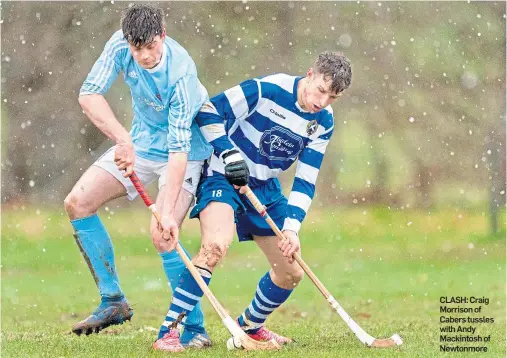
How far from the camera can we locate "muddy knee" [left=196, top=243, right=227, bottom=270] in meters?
4.96

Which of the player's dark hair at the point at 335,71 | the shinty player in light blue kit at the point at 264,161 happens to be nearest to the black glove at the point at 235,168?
the shinty player in light blue kit at the point at 264,161

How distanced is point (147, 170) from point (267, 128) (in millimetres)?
690

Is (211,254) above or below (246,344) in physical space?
above

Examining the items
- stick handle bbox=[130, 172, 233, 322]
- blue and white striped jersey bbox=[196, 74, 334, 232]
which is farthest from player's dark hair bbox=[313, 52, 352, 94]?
stick handle bbox=[130, 172, 233, 322]

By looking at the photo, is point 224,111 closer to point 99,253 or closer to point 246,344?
point 99,253

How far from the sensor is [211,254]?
Result: 196 inches

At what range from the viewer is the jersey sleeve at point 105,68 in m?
4.97

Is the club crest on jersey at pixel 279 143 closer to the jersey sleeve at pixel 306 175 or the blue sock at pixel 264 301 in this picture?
the jersey sleeve at pixel 306 175

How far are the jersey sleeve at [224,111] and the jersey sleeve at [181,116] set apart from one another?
0.17 m

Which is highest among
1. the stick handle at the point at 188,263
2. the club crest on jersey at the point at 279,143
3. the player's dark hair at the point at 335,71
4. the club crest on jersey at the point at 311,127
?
the player's dark hair at the point at 335,71

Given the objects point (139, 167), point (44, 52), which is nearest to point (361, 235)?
point (44, 52)

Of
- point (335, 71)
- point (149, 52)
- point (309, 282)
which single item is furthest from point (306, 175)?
point (309, 282)

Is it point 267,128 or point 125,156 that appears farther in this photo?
point 267,128

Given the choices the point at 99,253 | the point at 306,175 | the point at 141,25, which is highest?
the point at 141,25
